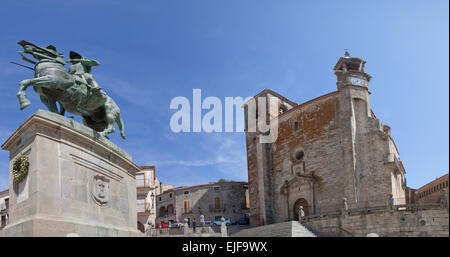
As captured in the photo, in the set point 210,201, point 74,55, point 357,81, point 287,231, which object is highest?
point 357,81

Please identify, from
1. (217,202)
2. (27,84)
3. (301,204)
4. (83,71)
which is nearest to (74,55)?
(83,71)

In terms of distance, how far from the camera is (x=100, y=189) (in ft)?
31.1

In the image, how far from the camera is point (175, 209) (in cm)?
4791

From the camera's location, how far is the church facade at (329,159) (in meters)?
30.0

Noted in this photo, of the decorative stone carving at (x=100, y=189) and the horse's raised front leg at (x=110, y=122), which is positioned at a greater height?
the horse's raised front leg at (x=110, y=122)

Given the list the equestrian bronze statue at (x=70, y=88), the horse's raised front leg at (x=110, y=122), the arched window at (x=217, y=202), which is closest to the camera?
the equestrian bronze statue at (x=70, y=88)

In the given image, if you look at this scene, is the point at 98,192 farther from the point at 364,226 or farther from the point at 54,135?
the point at 364,226

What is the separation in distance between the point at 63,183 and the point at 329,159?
26.3m

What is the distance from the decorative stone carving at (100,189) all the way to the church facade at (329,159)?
21.1m

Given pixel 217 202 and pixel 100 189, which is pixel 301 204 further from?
pixel 100 189

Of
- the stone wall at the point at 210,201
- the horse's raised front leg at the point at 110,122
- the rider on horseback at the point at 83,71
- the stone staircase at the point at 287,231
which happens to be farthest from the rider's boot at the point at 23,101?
the stone wall at the point at 210,201

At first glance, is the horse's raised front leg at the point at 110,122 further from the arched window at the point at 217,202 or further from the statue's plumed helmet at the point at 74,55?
the arched window at the point at 217,202

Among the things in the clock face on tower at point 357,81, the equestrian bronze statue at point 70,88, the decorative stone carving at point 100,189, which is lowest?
the decorative stone carving at point 100,189
